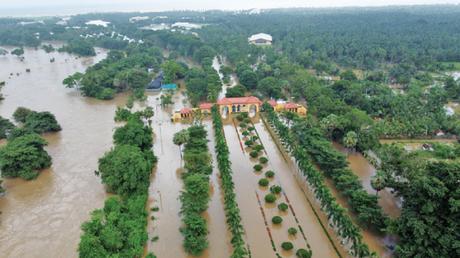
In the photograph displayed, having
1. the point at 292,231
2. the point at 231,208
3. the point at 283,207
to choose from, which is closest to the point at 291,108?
the point at 283,207

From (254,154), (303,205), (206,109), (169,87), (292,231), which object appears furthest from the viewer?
(169,87)

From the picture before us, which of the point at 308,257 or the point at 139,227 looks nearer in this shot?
the point at 308,257

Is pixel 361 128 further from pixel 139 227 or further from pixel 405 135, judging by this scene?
pixel 139 227

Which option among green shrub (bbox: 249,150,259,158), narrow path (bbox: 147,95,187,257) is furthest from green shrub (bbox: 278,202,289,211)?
green shrub (bbox: 249,150,259,158)

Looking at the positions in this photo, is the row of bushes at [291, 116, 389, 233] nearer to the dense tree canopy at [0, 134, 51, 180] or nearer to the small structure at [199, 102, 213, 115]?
the small structure at [199, 102, 213, 115]

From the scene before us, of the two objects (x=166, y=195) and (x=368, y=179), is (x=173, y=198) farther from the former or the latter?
(x=368, y=179)

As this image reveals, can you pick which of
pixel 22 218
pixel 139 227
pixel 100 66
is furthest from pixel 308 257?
pixel 100 66
